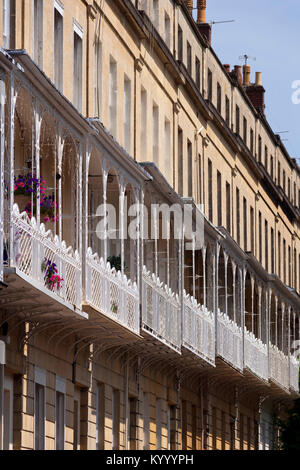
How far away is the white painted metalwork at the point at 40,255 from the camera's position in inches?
986

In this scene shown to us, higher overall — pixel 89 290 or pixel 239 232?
pixel 239 232

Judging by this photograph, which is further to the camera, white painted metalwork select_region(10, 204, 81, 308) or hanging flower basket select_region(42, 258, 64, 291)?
hanging flower basket select_region(42, 258, 64, 291)

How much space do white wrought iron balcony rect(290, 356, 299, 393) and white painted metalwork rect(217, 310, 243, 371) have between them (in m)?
11.0

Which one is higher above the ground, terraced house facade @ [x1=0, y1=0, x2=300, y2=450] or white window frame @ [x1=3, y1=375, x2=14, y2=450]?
terraced house facade @ [x1=0, y1=0, x2=300, y2=450]

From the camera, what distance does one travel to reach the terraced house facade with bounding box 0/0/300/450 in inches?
1086

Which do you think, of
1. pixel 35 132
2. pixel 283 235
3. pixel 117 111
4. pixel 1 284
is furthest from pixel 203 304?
pixel 283 235

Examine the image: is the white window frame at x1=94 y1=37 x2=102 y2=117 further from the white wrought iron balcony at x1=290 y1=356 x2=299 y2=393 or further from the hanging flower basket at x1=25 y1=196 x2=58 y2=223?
Answer: the white wrought iron balcony at x1=290 y1=356 x2=299 y2=393

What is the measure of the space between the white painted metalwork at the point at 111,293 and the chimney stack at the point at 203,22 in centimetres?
1908

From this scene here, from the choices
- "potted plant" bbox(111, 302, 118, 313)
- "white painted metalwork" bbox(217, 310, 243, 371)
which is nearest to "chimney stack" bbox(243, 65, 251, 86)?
"white painted metalwork" bbox(217, 310, 243, 371)

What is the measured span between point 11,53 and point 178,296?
13791 mm

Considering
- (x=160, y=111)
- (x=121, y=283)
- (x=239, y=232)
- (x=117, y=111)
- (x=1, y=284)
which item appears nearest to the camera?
(x=1, y=284)

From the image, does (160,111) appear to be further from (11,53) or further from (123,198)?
(11,53)

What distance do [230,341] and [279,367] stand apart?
34.2ft

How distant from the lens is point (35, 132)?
27188 millimetres
